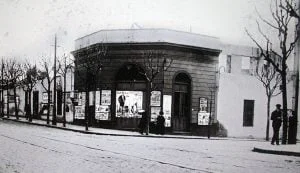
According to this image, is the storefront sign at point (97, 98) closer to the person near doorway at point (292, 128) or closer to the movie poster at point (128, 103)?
the movie poster at point (128, 103)

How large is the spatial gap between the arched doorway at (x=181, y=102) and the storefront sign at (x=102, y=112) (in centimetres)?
303

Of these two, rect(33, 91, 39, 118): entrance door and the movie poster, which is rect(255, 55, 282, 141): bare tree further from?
rect(33, 91, 39, 118): entrance door

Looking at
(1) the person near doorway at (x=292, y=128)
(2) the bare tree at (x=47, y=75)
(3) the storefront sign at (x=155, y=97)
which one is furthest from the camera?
(2) the bare tree at (x=47, y=75)

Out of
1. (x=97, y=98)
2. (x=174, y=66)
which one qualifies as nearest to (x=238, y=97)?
(x=174, y=66)

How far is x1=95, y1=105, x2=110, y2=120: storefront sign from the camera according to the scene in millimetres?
18688

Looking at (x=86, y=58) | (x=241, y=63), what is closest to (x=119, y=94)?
(x=86, y=58)

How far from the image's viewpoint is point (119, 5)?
7469 millimetres

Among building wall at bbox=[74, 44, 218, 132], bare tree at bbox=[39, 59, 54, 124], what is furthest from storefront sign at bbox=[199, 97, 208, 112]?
bare tree at bbox=[39, 59, 54, 124]

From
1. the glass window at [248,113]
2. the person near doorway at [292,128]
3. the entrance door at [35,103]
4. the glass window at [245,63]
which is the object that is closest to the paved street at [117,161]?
the person near doorway at [292,128]

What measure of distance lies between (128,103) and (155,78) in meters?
1.66

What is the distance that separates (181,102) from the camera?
1883cm

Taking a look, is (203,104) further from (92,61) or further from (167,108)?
(92,61)

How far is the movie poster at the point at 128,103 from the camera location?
18156 mm

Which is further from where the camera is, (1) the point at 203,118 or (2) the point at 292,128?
(1) the point at 203,118
